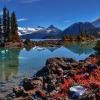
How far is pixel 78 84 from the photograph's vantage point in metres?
22.5

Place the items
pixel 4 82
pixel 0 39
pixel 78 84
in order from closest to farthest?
pixel 78 84 → pixel 4 82 → pixel 0 39

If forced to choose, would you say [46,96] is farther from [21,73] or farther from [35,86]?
[21,73]

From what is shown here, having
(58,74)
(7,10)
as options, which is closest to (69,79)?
(58,74)

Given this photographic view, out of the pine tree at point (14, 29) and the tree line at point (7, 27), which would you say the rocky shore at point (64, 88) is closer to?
the tree line at point (7, 27)

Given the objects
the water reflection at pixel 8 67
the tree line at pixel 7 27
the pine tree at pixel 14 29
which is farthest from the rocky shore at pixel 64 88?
the pine tree at pixel 14 29

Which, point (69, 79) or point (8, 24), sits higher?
point (8, 24)

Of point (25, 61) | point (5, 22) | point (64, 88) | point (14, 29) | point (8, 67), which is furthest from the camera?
point (14, 29)

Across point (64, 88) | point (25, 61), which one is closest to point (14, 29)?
point (25, 61)

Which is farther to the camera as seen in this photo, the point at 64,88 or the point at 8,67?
the point at 8,67

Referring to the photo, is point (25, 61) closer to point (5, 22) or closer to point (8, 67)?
point (8, 67)

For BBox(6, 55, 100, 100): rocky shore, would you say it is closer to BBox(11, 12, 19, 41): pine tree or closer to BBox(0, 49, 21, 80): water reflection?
BBox(0, 49, 21, 80): water reflection

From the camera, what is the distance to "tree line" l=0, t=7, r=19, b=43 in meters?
120

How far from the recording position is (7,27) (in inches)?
4833

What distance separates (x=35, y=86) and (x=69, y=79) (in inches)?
110
